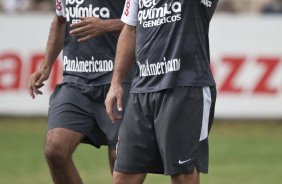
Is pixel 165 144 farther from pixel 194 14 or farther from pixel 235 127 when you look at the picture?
pixel 235 127

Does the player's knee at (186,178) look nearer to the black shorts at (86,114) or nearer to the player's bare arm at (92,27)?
the black shorts at (86,114)

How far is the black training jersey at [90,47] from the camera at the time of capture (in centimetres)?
935

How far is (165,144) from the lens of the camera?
7.60m

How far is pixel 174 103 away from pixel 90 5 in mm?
2077

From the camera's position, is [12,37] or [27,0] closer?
[12,37]

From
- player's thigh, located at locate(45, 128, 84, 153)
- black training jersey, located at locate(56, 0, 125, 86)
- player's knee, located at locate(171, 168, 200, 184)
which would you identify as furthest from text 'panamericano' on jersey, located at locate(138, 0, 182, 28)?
player's thigh, located at locate(45, 128, 84, 153)

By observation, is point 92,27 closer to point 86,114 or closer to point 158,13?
point 86,114

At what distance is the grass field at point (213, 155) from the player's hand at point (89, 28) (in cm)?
403

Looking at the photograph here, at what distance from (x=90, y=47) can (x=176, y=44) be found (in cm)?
194

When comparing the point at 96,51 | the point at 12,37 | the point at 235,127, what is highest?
the point at 96,51

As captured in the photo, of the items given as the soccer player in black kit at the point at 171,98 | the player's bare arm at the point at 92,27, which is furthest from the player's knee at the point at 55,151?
the soccer player in black kit at the point at 171,98

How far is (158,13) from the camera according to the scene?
7.68 m

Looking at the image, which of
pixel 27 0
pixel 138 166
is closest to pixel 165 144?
pixel 138 166

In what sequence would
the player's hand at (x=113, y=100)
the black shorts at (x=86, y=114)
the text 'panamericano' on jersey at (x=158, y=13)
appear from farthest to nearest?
the black shorts at (x=86, y=114)
the player's hand at (x=113, y=100)
the text 'panamericano' on jersey at (x=158, y=13)
